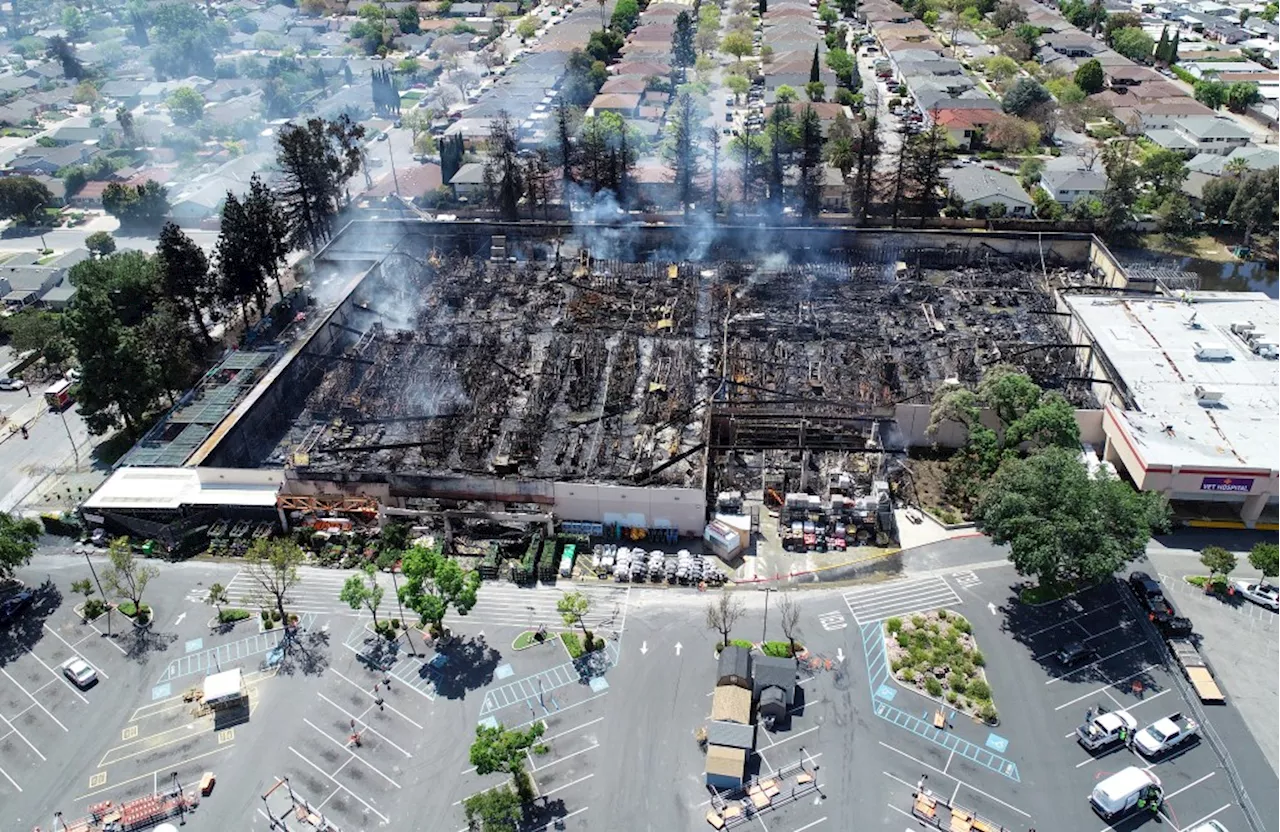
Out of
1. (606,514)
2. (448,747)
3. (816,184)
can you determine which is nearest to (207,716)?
(448,747)

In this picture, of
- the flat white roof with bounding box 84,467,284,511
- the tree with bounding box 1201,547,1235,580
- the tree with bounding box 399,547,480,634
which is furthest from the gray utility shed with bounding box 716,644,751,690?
the flat white roof with bounding box 84,467,284,511

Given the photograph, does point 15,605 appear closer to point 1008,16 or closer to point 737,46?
point 737,46

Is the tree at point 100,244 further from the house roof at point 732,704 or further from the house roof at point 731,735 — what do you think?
the house roof at point 731,735

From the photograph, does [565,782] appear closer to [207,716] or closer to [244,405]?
[207,716]

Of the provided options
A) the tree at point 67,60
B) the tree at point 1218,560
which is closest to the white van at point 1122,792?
the tree at point 1218,560

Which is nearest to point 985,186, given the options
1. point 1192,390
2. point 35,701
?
point 1192,390

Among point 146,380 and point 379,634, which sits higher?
point 146,380

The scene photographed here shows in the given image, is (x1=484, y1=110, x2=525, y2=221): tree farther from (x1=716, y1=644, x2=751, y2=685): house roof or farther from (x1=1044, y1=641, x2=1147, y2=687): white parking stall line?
(x1=1044, y1=641, x2=1147, y2=687): white parking stall line
